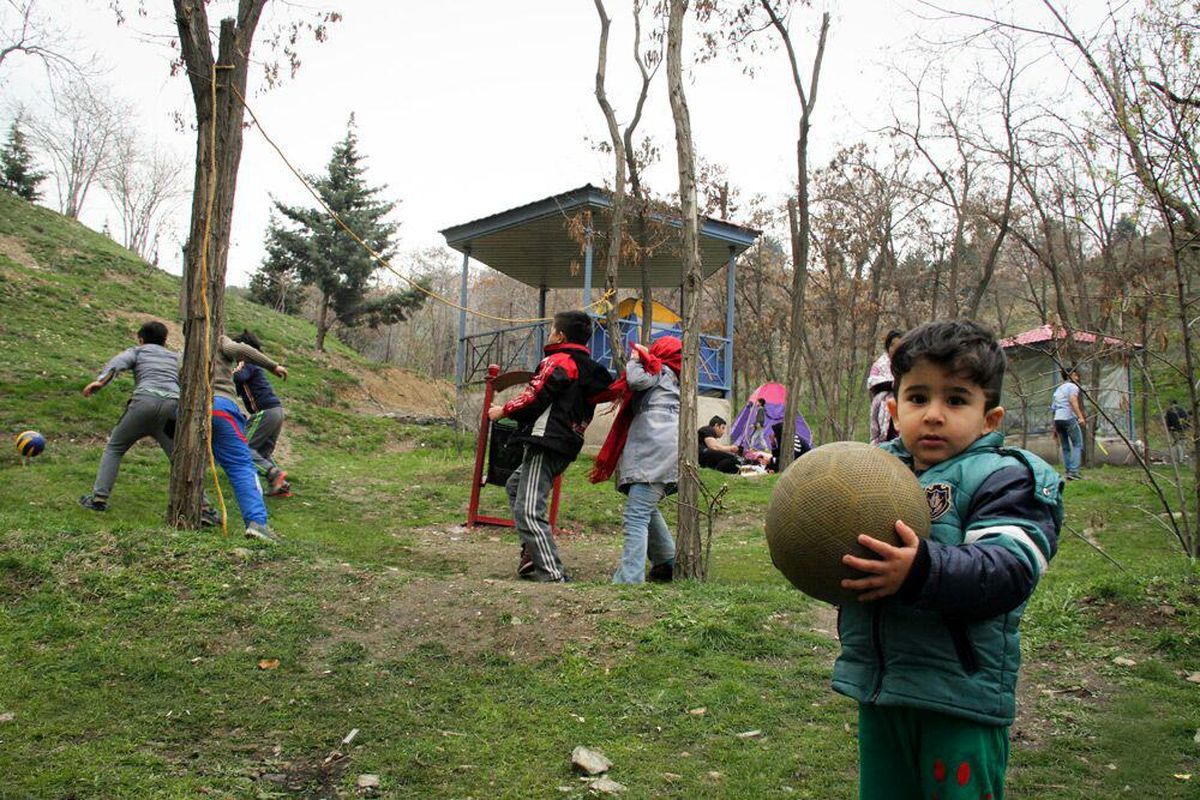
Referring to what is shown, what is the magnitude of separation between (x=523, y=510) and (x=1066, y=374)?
3765 millimetres

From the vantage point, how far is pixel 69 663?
4.41 metres

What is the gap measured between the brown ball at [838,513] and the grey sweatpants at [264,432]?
30.5 feet

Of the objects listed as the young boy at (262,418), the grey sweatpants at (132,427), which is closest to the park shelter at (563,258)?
the young boy at (262,418)

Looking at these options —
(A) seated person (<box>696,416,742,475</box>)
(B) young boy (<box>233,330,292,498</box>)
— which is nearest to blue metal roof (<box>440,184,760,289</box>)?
(A) seated person (<box>696,416,742,475</box>)

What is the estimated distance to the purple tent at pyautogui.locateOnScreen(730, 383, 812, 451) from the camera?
67.1 feet

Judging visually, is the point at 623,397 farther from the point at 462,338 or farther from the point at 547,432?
the point at 462,338

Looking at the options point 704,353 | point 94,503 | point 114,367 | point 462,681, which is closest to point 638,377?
point 462,681

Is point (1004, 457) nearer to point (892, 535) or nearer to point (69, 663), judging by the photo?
point (892, 535)

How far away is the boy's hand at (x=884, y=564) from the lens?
1.92m

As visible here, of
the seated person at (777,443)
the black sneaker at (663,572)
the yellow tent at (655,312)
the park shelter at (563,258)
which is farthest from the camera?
the yellow tent at (655,312)

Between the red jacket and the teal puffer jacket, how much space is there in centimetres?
448

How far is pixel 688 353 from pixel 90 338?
17135mm

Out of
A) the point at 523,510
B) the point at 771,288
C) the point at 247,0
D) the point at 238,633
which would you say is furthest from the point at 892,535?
the point at 771,288

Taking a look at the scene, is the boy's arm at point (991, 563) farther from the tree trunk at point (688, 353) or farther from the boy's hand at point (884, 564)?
the tree trunk at point (688, 353)
